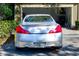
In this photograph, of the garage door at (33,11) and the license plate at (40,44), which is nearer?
the license plate at (40,44)

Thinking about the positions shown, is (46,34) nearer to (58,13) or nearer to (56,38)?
(56,38)

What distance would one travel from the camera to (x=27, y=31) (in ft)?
32.0

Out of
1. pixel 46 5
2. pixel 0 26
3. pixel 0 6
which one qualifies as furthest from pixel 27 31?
pixel 46 5

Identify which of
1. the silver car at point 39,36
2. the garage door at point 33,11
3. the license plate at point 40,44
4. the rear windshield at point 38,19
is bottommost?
the license plate at point 40,44

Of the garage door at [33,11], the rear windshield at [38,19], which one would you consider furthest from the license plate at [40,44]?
the garage door at [33,11]

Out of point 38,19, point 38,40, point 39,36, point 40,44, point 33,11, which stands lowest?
point 40,44

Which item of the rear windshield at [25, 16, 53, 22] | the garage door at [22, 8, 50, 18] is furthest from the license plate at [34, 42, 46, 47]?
the garage door at [22, 8, 50, 18]

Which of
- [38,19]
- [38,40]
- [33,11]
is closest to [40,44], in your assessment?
[38,40]

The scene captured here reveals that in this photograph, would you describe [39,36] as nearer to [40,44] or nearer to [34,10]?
[40,44]

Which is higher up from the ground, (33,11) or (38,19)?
(33,11)

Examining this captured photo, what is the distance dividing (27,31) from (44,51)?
119cm

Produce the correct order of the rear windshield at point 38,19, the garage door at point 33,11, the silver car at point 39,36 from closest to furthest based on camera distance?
the silver car at point 39,36, the rear windshield at point 38,19, the garage door at point 33,11

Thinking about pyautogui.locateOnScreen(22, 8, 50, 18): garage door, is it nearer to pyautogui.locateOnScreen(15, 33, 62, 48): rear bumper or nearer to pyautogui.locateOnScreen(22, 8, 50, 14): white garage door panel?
pyautogui.locateOnScreen(22, 8, 50, 14): white garage door panel

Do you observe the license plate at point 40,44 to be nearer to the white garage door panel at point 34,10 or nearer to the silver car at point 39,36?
the silver car at point 39,36
